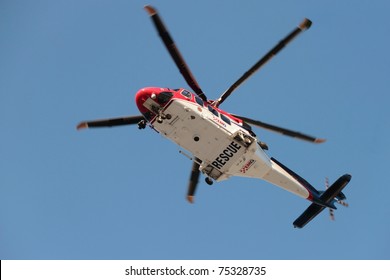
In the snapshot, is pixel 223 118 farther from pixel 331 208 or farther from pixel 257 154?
pixel 331 208

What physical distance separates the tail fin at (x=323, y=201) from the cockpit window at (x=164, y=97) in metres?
9.85

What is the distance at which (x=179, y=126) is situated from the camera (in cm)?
2245

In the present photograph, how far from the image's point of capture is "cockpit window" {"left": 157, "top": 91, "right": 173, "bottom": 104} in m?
21.9

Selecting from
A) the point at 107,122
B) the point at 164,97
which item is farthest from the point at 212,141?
the point at 107,122

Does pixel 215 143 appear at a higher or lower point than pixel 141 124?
lower

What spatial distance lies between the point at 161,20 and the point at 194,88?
3.48 metres

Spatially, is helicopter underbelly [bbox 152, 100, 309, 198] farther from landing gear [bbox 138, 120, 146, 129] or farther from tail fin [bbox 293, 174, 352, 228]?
tail fin [bbox 293, 174, 352, 228]

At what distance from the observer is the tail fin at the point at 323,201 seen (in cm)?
2658

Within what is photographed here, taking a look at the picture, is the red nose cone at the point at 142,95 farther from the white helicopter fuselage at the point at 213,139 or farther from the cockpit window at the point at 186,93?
the cockpit window at the point at 186,93

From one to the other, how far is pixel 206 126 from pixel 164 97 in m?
2.16

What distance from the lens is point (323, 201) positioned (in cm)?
2680

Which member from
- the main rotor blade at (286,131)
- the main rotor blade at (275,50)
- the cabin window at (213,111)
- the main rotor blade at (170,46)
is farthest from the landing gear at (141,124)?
the main rotor blade at (286,131)

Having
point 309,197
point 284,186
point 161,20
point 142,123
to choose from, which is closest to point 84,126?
point 142,123

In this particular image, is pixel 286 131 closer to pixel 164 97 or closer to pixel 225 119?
pixel 225 119
